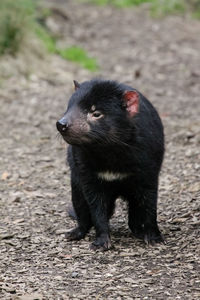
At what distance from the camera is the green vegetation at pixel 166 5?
1552 centimetres

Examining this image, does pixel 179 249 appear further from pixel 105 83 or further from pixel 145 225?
pixel 105 83

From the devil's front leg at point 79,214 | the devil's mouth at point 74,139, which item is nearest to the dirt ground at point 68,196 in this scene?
the devil's front leg at point 79,214

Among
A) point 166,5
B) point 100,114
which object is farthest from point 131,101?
point 166,5

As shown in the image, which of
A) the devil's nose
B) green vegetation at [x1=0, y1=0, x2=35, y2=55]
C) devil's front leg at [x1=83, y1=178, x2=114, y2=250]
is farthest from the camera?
green vegetation at [x1=0, y1=0, x2=35, y2=55]

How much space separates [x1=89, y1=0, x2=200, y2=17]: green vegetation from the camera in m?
15.5

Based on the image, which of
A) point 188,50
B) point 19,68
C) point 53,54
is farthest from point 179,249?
point 188,50

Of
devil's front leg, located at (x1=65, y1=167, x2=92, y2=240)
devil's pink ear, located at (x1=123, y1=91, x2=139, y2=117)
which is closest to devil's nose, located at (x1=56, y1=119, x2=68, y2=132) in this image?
devil's pink ear, located at (x1=123, y1=91, x2=139, y2=117)

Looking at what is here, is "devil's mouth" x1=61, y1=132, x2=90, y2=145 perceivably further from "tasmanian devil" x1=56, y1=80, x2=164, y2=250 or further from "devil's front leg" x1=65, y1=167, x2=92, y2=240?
"devil's front leg" x1=65, y1=167, x2=92, y2=240

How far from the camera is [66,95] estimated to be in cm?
907

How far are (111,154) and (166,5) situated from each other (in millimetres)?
12383

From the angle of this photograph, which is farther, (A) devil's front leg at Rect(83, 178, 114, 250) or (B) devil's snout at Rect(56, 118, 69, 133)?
(A) devil's front leg at Rect(83, 178, 114, 250)

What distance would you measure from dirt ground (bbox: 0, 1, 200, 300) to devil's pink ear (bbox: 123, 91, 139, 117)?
3.02 ft

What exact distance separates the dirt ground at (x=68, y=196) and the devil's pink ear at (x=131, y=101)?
0.92m

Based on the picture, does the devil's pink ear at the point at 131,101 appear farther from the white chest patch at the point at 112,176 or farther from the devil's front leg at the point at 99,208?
the devil's front leg at the point at 99,208
